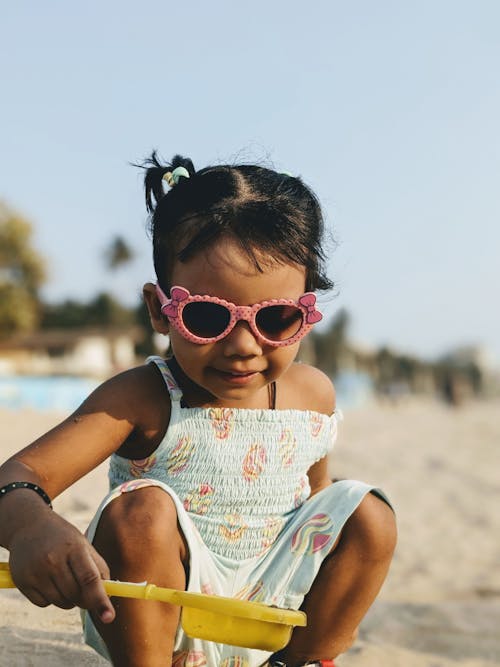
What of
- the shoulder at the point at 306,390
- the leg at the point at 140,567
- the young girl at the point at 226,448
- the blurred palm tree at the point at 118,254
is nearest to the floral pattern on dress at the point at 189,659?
the young girl at the point at 226,448

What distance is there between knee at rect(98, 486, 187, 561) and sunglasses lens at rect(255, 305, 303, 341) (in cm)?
46

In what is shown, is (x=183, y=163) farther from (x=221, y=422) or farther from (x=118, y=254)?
(x=118, y=254)

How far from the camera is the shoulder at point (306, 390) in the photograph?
7.35ft

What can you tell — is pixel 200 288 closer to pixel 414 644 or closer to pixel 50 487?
pixel 50 487

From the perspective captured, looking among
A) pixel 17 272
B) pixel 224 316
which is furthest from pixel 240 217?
pixel 17 272

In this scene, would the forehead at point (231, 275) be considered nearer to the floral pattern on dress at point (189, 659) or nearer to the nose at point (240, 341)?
the nose at point (240, 341)

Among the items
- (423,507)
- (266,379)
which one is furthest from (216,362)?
(423,507)

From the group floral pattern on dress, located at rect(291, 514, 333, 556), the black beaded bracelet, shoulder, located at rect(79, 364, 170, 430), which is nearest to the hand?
the black beaded bracelet

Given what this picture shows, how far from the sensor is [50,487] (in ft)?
5.70

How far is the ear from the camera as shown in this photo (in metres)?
2.08

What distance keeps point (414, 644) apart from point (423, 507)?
184 inches

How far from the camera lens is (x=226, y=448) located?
2.03 metres

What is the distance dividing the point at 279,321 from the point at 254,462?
1.28 ft

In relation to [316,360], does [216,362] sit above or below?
above
